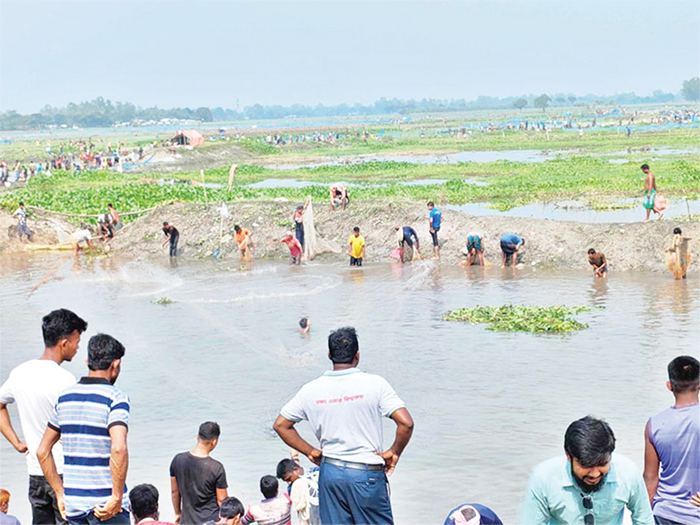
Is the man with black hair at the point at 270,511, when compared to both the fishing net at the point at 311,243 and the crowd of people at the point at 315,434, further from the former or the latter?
the fishing net at the point at 311,243

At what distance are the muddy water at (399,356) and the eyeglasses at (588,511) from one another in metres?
4.98

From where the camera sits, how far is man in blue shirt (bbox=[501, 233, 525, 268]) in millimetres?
24125

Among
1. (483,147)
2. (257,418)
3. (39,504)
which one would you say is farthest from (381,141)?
(39,504)

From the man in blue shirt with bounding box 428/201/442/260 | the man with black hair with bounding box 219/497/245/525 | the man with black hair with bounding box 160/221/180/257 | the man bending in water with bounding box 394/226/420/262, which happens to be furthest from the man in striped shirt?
the man with black hair with bounding box 160/221/180/257

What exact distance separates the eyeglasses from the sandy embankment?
1963 centimetres

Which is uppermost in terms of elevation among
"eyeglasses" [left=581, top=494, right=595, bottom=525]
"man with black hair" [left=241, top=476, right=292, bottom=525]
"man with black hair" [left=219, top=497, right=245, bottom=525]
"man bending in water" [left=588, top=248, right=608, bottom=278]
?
"eyeglasses" [left=581, top=494, right=595, bottom=525]

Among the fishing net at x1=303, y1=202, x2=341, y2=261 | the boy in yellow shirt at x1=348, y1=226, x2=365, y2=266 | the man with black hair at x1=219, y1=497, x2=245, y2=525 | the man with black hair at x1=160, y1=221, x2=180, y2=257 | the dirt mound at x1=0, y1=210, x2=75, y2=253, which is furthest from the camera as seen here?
the dirt mound at x1=0, y1=210, x2=75, y2=253

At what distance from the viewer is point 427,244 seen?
87.1 ft

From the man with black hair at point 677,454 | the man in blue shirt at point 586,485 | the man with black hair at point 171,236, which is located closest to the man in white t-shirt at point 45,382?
the man in blue shirt at point 586,485

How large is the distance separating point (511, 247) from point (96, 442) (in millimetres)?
19734

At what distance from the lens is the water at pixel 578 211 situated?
103 feet

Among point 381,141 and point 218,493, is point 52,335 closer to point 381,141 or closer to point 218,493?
point 218,493

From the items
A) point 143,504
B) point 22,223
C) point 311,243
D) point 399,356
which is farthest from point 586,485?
point 22,223

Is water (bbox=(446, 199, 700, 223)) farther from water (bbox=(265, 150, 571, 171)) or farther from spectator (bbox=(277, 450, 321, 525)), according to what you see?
spectator (bbox=(277, 450, 321, 525))
